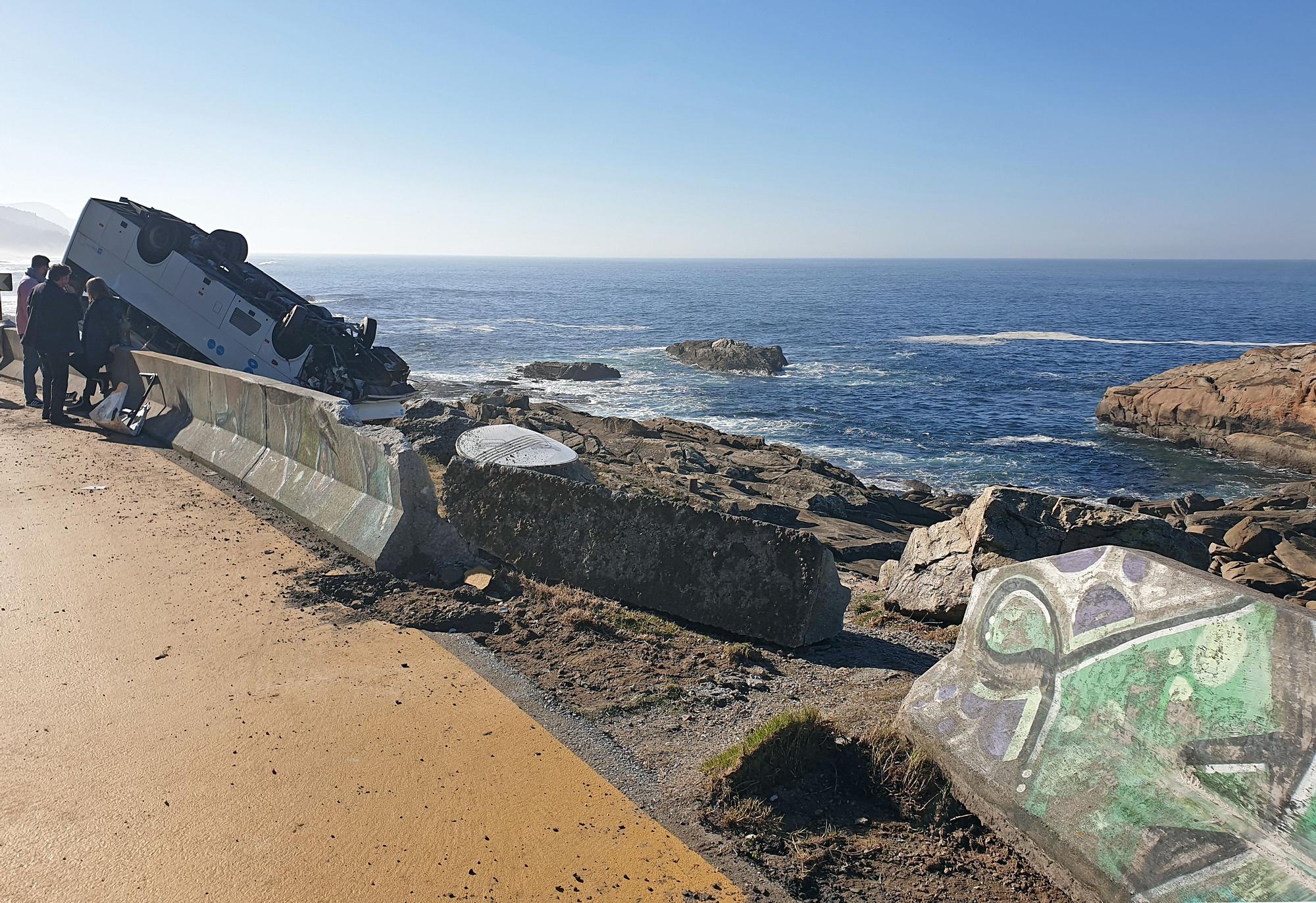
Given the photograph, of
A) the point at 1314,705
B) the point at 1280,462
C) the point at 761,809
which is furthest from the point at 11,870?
the point at 1280,462

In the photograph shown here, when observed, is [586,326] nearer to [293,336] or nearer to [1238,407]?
[1238,407]

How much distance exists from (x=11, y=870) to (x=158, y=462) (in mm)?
6928

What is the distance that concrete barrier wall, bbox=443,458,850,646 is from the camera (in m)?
5.34

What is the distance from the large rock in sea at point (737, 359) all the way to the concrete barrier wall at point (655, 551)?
3641 centimetres

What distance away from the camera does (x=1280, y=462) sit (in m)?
25.7

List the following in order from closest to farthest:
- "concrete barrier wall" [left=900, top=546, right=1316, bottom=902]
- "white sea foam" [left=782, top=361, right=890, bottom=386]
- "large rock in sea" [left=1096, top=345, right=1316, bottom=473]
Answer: "concrete barrier wall" [left=900, top=546, right=1316, bottom=902], "large rock in sea" [left=1096, top=345, right=1316, bottom=473], "white sea foam" [left=782, top=361, right=890, bottom=386]

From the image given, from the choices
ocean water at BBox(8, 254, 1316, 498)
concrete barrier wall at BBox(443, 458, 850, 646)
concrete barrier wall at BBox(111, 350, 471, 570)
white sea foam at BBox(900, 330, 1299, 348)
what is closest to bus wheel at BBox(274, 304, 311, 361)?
concrete barrier wall at BBox(111, 350, 471, 570)

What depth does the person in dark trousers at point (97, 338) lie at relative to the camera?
10898 millimetres

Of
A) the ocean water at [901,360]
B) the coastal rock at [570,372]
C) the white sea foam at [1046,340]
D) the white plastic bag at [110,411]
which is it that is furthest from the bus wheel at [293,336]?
the white sea foam at [1046,340]

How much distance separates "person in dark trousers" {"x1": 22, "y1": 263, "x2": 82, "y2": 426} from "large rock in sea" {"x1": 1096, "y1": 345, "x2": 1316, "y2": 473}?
30741 millimetres

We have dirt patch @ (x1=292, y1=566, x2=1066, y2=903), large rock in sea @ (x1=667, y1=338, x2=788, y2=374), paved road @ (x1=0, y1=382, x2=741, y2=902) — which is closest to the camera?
paved road @ (x1=0, y1=382, x2=741, y2=902)

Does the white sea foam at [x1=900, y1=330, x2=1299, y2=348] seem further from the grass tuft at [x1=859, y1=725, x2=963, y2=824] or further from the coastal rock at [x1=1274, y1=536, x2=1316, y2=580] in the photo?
the grass tuft at [x1=859, y1=725, x2=963, y2=824]

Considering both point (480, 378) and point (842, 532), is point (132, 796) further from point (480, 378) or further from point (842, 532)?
point (480, 378)

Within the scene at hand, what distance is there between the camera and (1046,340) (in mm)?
60656
